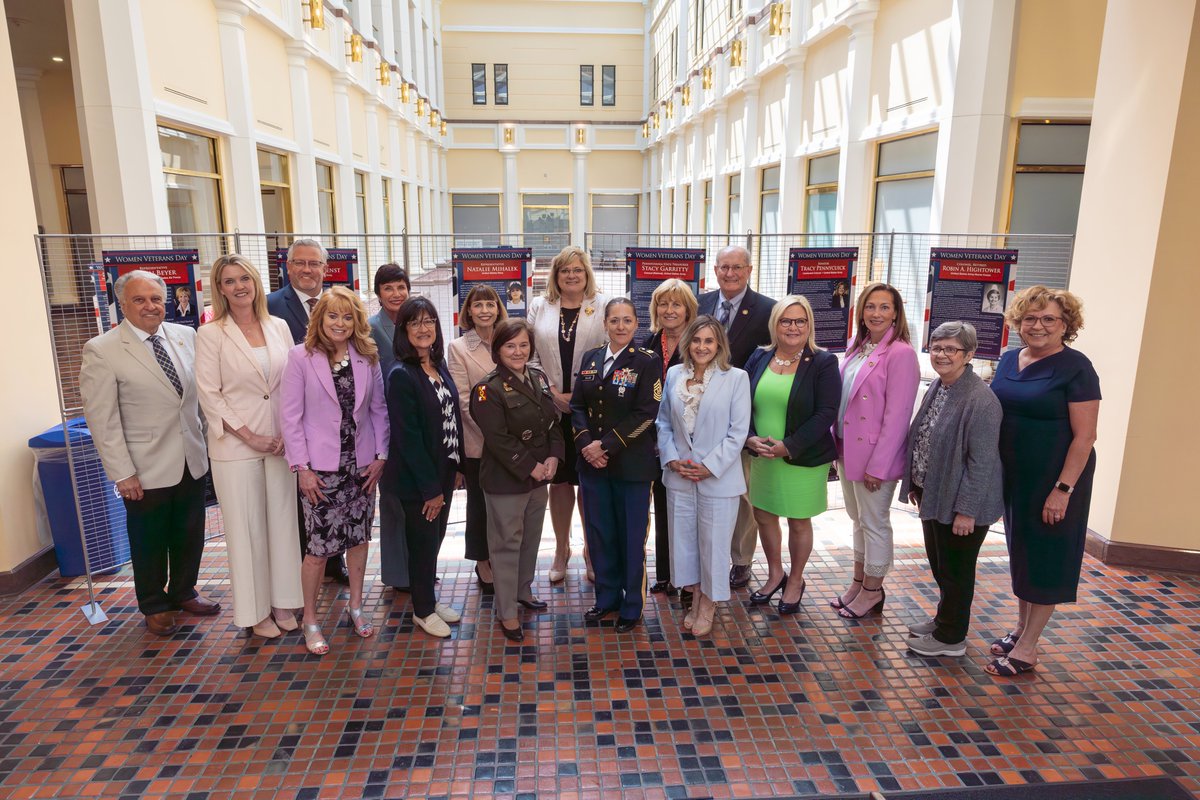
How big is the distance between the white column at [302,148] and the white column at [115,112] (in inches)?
198

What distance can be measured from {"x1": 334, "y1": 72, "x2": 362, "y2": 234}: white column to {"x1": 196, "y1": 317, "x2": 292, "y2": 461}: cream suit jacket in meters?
11.8

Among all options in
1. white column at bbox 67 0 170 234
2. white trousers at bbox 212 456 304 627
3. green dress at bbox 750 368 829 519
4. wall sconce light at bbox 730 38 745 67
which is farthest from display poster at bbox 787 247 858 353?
wall sconce light at bbox 730 38 745 67

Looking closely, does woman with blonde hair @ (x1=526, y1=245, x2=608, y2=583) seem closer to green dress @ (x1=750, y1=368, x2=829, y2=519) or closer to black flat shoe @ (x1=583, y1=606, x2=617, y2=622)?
black flat shoe @ (x1=583, y1=606, x2=617, y2=622)

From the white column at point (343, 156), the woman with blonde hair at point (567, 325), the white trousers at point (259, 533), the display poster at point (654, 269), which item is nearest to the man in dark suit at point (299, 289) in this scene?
the white trousers at point (259, 533)

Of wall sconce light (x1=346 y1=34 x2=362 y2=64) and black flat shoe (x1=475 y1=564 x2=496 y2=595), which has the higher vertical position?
wall sconce light (x1=346 y1=34 x2=362 y2=64)

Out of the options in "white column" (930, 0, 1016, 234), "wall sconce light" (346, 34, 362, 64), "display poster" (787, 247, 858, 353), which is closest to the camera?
"display poster" (787, 247, 858, 353)

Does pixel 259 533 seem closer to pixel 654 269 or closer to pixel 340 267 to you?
pixel 340 267

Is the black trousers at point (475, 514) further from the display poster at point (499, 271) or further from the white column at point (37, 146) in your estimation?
the white column at point (37, 146)

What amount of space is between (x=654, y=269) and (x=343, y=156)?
11929mm

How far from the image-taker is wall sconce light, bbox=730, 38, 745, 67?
589 inches

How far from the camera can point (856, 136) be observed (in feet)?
32.3

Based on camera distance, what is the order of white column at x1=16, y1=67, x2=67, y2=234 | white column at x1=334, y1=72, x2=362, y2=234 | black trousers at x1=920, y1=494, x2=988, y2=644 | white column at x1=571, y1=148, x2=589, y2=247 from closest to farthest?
black trousers at x1=920, y1=494, x2=988, y2=644 → white column at x1=16, y1=67, x2=67, y2=234 → white column at x1=334, y1=72, x2=362, y2=234 → white column at x1=571, y1=148, x2=589, y2=247

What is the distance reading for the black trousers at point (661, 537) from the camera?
14.0 ft

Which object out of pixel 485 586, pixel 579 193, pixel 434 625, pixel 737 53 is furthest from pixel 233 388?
pixel 579 193
